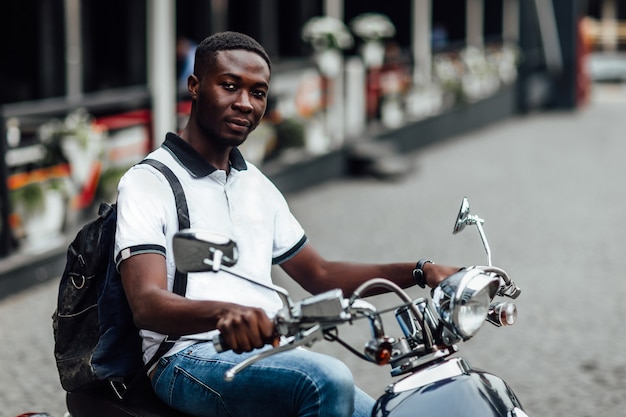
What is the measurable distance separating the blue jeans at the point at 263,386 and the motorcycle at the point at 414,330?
0.07m

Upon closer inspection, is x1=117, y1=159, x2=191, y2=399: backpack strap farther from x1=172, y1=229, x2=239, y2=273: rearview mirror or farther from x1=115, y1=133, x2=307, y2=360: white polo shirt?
x1=172, y1=229, x2=239, y2=273: rearview mirror

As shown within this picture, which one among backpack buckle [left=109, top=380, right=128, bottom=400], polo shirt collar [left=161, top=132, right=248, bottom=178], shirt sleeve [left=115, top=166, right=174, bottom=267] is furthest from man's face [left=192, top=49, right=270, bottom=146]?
backpack buckle [left=109, top=380, right=128, bottom=400]

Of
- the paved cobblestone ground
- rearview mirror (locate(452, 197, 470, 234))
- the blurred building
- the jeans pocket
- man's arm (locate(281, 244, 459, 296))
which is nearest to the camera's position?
the jeans pocket

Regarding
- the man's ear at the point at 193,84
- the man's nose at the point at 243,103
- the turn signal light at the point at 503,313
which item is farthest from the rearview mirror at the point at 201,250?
the turn signal light at the point at 503,313

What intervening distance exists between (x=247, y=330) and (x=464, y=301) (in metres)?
0.51

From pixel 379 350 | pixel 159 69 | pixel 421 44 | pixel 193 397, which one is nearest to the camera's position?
pixel 379 350

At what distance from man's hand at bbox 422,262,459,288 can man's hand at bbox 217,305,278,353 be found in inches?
28.8

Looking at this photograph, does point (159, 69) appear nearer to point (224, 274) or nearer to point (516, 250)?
point (516, 250)

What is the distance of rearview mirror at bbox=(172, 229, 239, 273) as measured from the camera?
7.71 ft

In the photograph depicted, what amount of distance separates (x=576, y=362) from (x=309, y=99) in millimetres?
8185

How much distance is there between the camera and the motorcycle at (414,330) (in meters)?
2.35

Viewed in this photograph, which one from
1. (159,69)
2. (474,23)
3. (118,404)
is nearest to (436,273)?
(118,404)

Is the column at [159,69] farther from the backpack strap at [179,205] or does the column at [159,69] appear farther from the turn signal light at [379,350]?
the turn signal light at [379,350]

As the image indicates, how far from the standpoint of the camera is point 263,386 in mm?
2666
